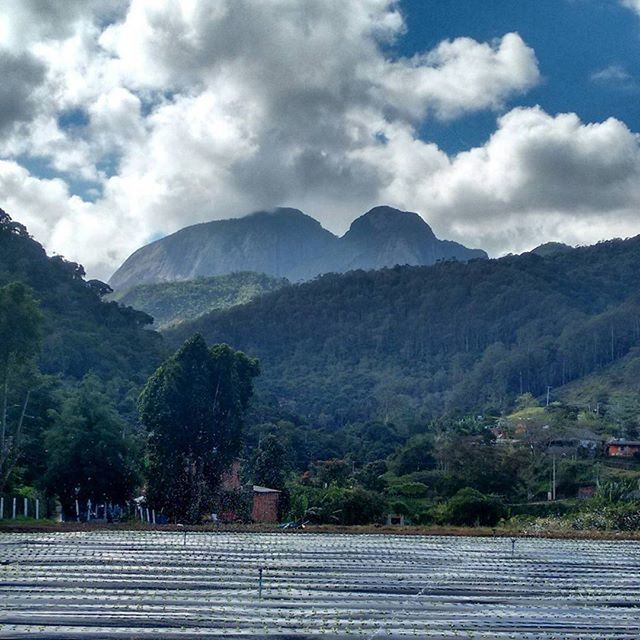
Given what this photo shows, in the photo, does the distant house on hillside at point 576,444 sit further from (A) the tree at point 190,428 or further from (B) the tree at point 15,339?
(B) the tree at point 15,339

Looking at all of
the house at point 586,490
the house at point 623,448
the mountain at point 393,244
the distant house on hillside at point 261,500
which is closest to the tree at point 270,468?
the distant house on hillside at point 261,500

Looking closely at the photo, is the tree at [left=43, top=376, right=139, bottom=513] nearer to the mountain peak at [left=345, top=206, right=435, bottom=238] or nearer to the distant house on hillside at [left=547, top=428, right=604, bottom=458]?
the distant house on hillside at [left=547, top=428, right=604, bottom=458]

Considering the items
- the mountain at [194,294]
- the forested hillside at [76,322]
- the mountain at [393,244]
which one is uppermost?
the mountain at [393,244]

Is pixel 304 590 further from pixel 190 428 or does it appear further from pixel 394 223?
pixel 394 223

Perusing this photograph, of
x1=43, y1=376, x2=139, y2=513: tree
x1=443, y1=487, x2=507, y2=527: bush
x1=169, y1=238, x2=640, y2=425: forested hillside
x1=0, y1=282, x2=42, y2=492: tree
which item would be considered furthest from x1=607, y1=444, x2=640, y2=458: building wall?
x1=0, y1=282, x2=42, y2=492: tree

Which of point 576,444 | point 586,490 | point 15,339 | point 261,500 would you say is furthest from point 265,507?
point 576,444

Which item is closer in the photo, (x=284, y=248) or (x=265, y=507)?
(x=265, y=507)
